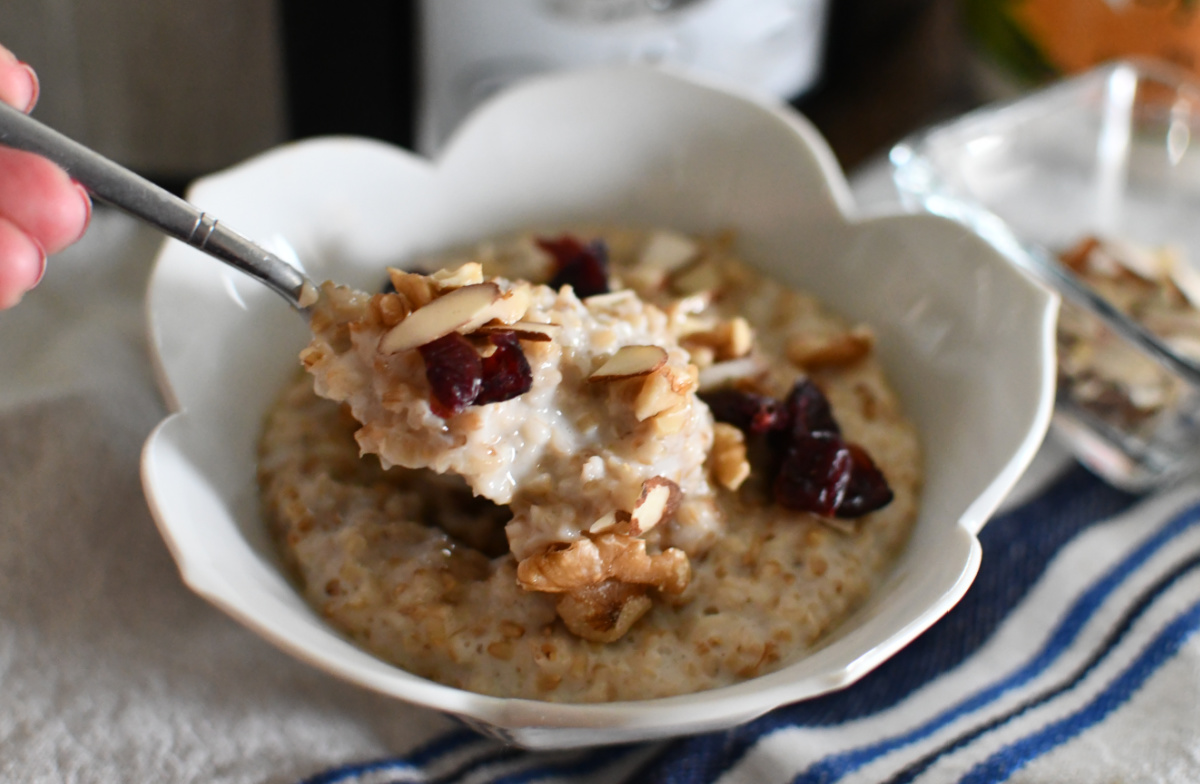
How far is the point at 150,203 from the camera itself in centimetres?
99

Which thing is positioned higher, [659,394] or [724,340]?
[659,394]

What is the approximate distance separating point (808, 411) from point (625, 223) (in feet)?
1.75

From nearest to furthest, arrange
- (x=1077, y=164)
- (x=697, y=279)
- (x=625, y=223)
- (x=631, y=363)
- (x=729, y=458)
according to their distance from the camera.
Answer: (x=631, y=363) → (x=729, y=458) → (x=697, y=279) → (x=625, y=223) → (x=1077, y=164)

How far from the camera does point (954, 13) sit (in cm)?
234

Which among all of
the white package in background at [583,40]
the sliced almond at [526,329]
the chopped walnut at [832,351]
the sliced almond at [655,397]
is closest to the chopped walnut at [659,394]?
the sliced almond at [655,397]

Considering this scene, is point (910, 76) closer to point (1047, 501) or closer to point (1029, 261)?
point (1029, 261)

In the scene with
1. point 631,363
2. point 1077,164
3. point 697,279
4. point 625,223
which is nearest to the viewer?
point 631,363

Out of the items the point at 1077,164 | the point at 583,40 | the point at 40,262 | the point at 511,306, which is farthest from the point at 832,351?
the point at 1077,164

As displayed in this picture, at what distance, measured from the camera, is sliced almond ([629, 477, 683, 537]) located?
0.98m

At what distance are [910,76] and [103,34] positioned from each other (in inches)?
62.1

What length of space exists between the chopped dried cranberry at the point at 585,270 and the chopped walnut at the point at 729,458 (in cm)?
26

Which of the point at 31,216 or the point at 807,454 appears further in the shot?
the point at 807,454

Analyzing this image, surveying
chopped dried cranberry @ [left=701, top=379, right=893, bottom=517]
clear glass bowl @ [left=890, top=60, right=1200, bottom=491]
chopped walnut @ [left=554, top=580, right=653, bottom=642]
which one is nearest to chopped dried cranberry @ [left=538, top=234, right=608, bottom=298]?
chopped dried cranberry @ [left=701, top=379, right=893, bottom=517]

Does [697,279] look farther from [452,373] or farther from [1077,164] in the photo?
[1077,164]
